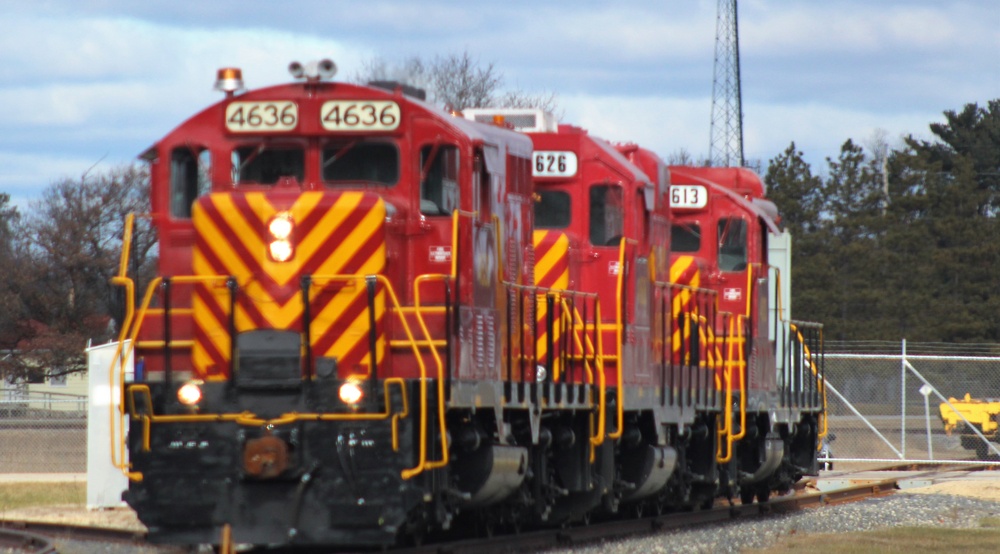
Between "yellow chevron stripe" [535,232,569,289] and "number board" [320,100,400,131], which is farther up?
"number board" [320,100,400,131]

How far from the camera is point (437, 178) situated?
12.5 metres

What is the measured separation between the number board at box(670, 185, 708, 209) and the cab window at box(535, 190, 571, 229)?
157 inches

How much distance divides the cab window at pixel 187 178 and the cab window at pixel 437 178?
1.70 m

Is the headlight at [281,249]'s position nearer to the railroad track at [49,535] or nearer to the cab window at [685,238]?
the railroad track at [49,535]

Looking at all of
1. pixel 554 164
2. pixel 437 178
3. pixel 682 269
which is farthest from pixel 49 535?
pixel 682 269

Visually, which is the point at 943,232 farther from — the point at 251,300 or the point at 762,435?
the point at 251,300

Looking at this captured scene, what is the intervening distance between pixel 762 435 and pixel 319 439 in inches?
443

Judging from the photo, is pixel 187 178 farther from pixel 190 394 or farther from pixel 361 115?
pixel 190 394

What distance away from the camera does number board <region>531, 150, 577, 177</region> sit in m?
16.3

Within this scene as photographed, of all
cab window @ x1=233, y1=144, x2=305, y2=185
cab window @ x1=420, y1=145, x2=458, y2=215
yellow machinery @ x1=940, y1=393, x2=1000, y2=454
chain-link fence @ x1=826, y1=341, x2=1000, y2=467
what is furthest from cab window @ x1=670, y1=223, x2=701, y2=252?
yellow machinery @ x1=940, y1=393, x2=1000, y2=454

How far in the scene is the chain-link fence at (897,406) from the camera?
3153 cm

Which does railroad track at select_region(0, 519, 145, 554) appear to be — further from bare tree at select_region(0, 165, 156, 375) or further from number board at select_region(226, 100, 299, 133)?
bare tree at select_region(0, 165, 156, 375)

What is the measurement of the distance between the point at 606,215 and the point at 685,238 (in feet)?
13.8

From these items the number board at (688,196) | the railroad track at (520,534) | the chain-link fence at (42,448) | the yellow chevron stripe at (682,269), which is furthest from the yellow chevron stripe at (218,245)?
the chain-link fence at (42,448)
